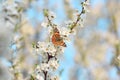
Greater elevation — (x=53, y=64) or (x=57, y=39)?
(x=57, y=39)

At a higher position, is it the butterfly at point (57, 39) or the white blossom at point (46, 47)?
the butterfly at point (57, 39)

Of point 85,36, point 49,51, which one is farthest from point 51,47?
point 85,36

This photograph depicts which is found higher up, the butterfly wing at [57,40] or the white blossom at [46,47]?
the butterfly wing at [57,40]

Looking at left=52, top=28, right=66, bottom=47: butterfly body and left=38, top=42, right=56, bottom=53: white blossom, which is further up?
left=52, top=28, right=66, bottom=47: butterfly body

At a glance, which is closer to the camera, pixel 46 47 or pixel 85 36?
pixel 46 47

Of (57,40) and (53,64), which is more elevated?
(57,40)

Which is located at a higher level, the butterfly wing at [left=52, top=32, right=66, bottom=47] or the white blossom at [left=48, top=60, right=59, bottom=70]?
the butterfly wing at [left=52, top=32, right=66, bottom=47]

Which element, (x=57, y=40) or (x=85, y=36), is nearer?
(x=57, y=40)

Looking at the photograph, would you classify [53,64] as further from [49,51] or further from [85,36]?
[85,36]

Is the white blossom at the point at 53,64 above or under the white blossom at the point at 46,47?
under

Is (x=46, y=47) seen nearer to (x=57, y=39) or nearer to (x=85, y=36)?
(x=57, y=39)

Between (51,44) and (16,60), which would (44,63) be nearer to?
(51,44)

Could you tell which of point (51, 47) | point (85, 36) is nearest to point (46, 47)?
point (51, 47)
